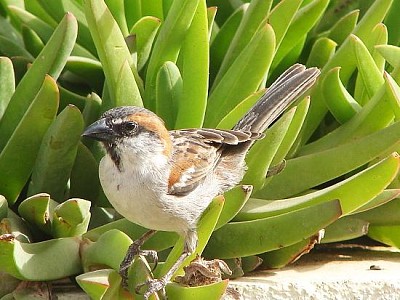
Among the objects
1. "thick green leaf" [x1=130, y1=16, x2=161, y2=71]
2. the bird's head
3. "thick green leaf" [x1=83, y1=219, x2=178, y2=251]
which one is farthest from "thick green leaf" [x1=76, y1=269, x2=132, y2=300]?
"thick green leaf" [x1=130, y1=16, x2=161, y2=71]

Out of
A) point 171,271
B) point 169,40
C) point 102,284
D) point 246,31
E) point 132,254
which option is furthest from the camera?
point 246,31

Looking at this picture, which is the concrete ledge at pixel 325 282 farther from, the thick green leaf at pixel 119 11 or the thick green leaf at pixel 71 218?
the thick green leaf at pixel 119 11

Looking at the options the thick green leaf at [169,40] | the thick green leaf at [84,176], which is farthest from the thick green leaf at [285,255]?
the thick green leaf at [169,40]

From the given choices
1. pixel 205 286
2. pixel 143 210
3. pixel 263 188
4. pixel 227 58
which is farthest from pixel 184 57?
pixel 205 286

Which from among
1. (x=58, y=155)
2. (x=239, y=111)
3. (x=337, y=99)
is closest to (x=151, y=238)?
(x=58, y=155)

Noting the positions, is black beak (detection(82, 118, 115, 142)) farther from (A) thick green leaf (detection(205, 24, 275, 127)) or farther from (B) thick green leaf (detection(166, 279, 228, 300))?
(A) thick green leaf (detection(205, 24, 275, 127))

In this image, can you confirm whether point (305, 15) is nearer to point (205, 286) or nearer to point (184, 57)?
point (184, 57)

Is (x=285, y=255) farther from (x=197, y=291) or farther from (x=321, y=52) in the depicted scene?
(x=321, y=52)
